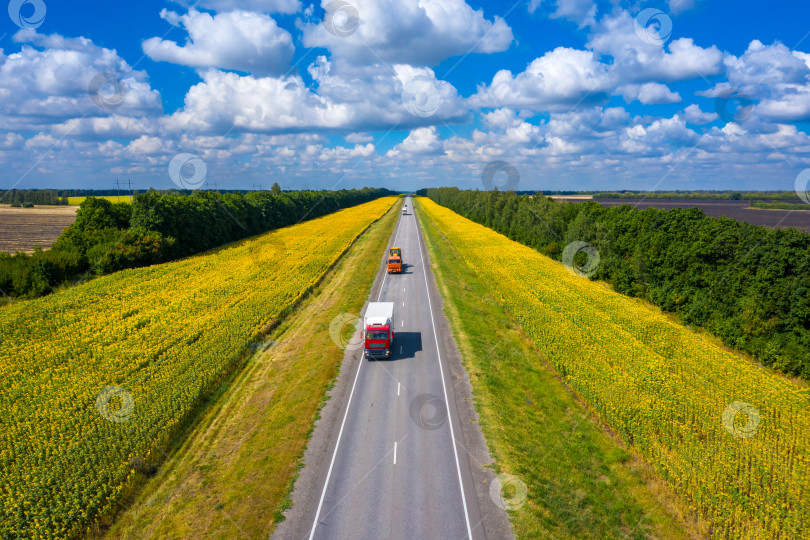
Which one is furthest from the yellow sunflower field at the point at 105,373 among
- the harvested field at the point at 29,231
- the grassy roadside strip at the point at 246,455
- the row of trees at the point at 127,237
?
the harvested field at the point at 29,231

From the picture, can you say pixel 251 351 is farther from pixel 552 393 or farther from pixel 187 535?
pixel 552 393

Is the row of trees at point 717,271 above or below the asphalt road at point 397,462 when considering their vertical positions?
above

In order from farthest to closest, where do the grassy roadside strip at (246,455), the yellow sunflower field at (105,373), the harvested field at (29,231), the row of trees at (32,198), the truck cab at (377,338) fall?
the row of trees at (32,198)
the harvested field at (29,231)
the truck cab at (377,338)
the yellow sunflower field at (105,373)
the grassy roadside strip at (246,455)

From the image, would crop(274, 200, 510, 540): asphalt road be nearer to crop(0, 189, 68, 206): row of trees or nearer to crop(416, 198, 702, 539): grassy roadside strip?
crop(416, 198, 702, 539): grassy roadside strip

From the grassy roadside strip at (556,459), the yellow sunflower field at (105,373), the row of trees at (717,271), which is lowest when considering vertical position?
the grassy roadside strip at (556,459)

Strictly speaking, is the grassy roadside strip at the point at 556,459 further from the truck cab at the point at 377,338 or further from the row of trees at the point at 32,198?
the row of trees at the point at 32,198

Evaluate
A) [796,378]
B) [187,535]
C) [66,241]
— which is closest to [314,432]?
[187,535]

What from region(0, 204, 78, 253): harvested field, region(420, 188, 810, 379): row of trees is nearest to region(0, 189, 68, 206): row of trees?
region(0, 204, 78, 253): harvested field
